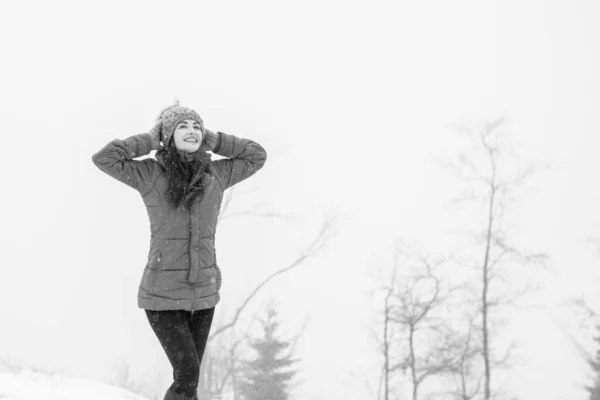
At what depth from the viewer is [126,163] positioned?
323cm

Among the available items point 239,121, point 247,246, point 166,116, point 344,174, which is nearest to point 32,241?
point 247,246

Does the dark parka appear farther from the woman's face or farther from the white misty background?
the white misty background

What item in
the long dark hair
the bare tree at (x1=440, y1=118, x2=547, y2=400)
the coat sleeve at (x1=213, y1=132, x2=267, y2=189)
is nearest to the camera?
the long dark hair

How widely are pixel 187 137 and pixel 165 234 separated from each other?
60 centimetres

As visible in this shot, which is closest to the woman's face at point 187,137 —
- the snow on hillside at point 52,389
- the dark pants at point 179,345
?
the dark pants at point 179,345

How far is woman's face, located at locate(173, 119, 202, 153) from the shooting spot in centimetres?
327

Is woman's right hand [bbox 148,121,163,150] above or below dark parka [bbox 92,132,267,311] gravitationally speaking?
above

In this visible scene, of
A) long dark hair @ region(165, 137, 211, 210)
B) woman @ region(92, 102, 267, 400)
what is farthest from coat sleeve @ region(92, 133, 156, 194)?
long dark hair @ region(165, 137, 211, 210)

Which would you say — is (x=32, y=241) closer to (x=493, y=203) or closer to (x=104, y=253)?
(x=104, y=253)

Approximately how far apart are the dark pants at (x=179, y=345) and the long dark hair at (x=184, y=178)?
667mm

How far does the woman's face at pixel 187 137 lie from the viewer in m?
3.27

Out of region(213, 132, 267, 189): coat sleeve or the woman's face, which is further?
region(213, 132, 267, 189): coat sleeve

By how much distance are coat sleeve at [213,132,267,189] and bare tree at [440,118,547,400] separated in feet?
42.4

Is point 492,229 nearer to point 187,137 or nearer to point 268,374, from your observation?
point 268,374
